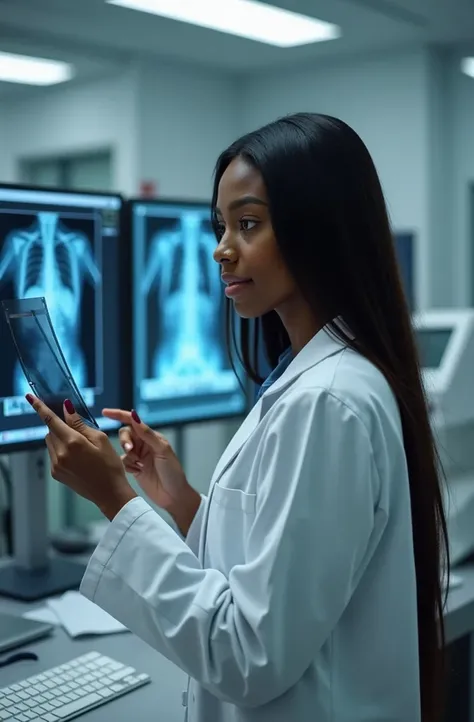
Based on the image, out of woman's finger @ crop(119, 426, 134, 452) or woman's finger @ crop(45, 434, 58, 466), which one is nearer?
woman's finger @ crop(45, 434, 58, 466)

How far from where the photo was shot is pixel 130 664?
3.44 ft

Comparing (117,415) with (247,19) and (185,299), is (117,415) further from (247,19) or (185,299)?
(247,19)

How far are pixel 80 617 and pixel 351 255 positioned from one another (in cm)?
68

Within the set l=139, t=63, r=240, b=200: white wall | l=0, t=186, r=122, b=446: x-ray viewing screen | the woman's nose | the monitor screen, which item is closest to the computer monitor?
l=0, t=186, r=122, b=446: x-ray viewing screen

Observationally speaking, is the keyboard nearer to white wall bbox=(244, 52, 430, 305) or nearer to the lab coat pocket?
the lab coat pocket

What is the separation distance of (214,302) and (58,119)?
3.67m

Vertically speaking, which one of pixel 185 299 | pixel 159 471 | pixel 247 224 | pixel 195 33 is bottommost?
pixel 159 471

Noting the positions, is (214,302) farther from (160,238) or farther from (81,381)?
(81,381)

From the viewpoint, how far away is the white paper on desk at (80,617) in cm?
114

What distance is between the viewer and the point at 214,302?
5.24ft

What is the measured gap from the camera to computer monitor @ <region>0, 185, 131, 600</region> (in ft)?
3.95

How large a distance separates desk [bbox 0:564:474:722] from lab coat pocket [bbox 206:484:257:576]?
8.6 inches

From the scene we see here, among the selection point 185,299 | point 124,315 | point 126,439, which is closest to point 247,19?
point 185,299

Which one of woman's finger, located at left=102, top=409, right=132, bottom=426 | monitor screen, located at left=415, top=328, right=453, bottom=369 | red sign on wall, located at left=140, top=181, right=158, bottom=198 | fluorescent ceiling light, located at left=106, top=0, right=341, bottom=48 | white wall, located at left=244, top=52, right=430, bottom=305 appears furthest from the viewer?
red sign on wall, located at left=140, top=181, right=158, bottom=198
